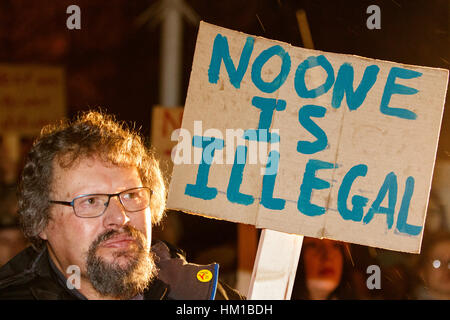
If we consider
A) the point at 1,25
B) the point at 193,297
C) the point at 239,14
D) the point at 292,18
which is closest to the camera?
the point at 193,297

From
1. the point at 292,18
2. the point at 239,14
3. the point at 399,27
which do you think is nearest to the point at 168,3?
the point at 239,14

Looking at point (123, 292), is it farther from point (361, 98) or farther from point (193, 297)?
point (361, 98)

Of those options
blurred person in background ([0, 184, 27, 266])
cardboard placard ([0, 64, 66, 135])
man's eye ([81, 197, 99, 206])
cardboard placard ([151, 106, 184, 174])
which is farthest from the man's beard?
cardboard placard ([0, 64, 66, 135])

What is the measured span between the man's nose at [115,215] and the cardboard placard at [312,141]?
205 mm

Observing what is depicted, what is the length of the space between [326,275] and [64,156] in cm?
178

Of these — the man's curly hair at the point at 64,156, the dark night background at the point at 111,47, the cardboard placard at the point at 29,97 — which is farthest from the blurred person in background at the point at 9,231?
the dark night background at the point at 111,47

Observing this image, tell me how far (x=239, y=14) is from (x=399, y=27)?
202 cm

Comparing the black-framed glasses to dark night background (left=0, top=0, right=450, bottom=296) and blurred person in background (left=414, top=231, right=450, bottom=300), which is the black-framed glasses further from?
dark night background (left=0, top=0, right=450, bottom=296)

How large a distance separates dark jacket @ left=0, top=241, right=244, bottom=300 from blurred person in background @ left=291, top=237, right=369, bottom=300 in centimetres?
117

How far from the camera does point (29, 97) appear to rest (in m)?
5.25

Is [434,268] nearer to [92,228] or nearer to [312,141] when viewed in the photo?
[312,141]

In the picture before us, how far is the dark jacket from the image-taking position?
1.98 meters

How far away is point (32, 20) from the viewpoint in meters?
7.06

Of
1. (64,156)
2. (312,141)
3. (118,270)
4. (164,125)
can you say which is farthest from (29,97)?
(312,141)
